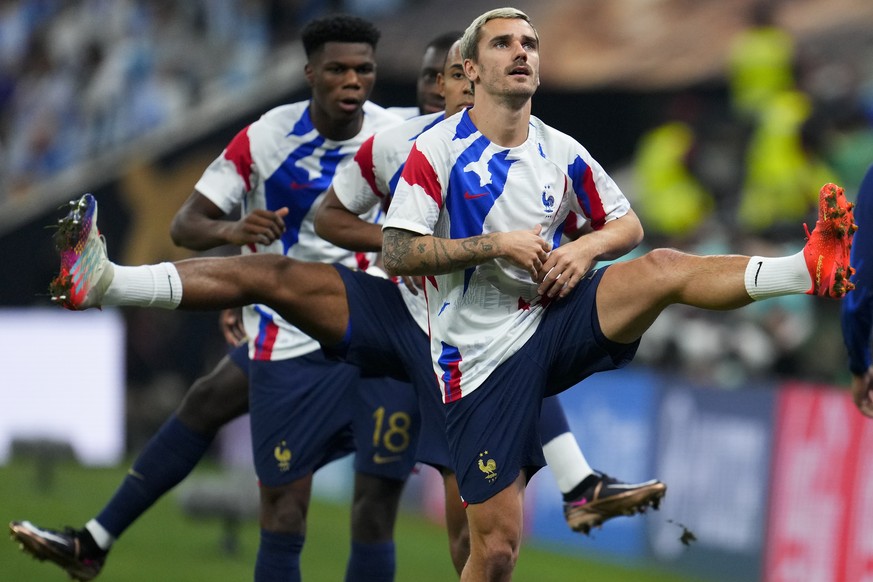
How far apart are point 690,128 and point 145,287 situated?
30.7 feet

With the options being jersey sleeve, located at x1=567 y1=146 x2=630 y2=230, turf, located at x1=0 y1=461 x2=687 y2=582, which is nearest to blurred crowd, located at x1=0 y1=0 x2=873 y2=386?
turf, located at x1=0 y1=461 x2=687 y2=582

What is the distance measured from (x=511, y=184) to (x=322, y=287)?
0.90 m

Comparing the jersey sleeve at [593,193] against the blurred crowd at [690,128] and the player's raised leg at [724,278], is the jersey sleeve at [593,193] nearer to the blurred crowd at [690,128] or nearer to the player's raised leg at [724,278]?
the player's raised leg at [724,278]

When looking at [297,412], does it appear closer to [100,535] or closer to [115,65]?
[100,535]

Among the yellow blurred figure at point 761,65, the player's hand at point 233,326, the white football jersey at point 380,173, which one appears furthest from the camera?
the yellow blurred figure at point 761,65

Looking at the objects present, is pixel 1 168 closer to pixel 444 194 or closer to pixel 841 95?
pixel 841 95

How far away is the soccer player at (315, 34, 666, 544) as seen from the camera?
20.3ft

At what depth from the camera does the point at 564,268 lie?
5473 millimetres

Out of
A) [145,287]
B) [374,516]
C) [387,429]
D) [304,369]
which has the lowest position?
[374,516]

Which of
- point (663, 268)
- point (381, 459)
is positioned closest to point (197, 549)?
point (381, 459)

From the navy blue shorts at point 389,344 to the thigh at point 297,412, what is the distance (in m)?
0.63

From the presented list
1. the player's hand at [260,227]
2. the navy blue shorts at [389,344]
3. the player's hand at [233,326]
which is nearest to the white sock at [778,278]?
the navy blue shorts at [389,344]

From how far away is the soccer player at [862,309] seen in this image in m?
6.68

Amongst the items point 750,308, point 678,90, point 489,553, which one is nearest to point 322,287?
point 489,553
